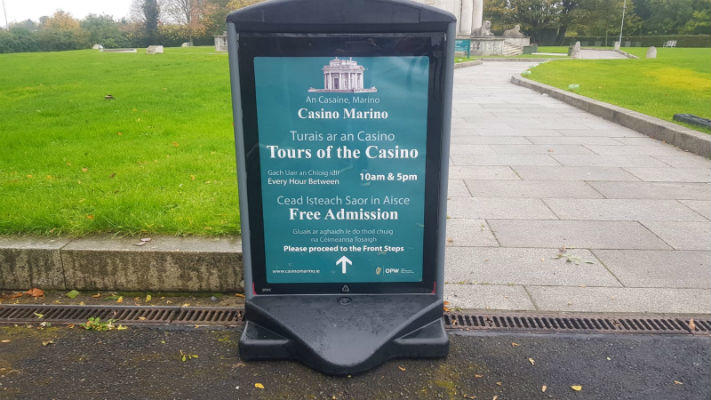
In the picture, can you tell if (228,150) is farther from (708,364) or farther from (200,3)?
(200,3)

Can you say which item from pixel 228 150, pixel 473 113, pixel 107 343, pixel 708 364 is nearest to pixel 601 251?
pixel 708 364

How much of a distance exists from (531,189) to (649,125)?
451cm

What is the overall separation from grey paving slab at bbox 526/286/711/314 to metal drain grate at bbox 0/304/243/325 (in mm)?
2031

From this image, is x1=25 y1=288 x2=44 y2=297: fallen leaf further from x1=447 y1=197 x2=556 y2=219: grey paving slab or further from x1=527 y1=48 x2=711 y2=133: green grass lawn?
x1=527 y1=48 x2=711 y2=133: green grass lawn

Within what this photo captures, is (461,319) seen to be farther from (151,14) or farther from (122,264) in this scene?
(151,14)

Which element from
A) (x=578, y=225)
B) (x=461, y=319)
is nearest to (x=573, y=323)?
(x=461, y=319)

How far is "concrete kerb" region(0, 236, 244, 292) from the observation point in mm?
3631

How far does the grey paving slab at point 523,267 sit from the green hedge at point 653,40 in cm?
7658

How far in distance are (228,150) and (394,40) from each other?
14.5ft

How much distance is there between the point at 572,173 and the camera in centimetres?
680

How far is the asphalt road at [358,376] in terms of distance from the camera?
268cm

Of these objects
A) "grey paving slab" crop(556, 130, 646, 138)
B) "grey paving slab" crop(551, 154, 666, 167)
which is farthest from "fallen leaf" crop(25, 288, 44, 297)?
"grey paving slab" crop(556, 130, 646, 138)

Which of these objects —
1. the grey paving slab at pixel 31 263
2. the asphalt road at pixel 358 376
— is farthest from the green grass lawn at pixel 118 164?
the asphalt road at pixel 358 376

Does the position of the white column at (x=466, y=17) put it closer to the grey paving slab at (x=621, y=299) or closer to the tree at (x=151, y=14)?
the tree at (x=151, y=14)
